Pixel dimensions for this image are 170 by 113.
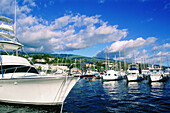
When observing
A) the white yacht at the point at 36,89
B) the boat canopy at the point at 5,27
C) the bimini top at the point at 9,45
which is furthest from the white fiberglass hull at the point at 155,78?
the boat canopy at the point at 5,27

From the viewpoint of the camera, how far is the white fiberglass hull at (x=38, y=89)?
769cm

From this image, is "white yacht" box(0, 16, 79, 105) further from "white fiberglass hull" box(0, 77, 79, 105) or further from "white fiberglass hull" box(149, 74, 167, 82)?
"white fiberglass hull" box(149, 74, 167, 82)

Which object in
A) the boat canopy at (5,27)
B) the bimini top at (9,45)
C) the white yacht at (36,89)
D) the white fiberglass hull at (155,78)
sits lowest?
the white fiberglass hull at (155,78)

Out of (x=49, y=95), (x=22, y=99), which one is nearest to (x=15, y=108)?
(x=22, y=99)

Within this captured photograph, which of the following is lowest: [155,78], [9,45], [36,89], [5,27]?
[155,78]

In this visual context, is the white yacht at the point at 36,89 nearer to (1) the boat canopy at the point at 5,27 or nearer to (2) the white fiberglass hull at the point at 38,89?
(2) the white fiberglass hull at the point at 38,89

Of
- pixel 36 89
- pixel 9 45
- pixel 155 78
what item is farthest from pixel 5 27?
pixel 155 78

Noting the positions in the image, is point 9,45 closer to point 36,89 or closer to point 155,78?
point 36,89

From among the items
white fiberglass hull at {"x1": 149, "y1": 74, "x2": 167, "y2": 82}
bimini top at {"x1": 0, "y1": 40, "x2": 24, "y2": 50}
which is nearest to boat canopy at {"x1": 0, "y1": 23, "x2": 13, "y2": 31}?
bimini top at {"x1": 0, "y1": 40, "x2": 24, "y2": 50}

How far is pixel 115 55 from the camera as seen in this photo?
52.7 metres

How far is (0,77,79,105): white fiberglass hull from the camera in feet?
25.2

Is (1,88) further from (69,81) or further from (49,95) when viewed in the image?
(69,81)

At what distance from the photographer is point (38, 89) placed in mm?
7820

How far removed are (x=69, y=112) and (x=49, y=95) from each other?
1.78 meters
